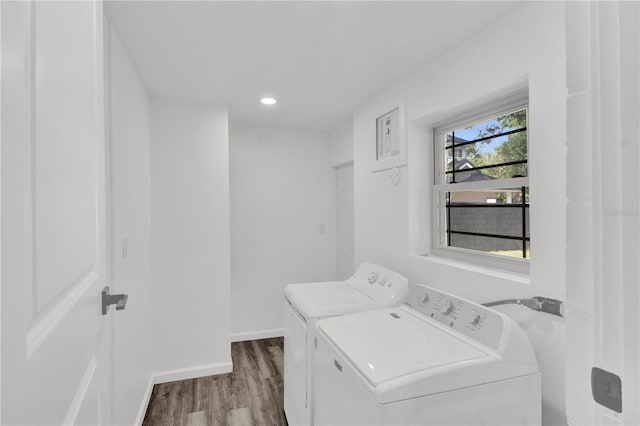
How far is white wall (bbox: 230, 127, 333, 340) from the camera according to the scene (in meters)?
3.44

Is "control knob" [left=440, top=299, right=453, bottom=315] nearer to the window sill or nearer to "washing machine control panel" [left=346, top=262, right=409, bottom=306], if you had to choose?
the window sill

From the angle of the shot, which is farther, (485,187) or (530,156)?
(485,187)

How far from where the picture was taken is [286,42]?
5.66 ft

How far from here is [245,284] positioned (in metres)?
3.47

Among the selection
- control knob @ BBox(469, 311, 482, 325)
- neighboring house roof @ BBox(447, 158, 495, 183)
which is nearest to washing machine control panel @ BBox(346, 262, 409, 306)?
control knob @ BBox(469, 311, 482, 325)

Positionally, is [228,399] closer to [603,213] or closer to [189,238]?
[189,238]

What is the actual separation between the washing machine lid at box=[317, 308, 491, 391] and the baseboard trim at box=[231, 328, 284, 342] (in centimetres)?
A: 218

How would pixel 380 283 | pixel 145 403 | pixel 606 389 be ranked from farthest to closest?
1. pixel 145 403
2. pixel 380 283
3. pixel 606 389

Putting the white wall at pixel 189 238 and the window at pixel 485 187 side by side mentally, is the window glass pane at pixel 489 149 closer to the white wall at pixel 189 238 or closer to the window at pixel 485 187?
the window at pixel 485 187

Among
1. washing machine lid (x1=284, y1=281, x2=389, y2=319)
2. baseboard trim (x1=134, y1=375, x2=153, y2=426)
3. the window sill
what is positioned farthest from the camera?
baseboard trim (x1=134, y1=375, x2=153, y2=426)

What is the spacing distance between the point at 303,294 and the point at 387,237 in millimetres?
753

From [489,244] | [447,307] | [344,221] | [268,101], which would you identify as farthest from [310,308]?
[344,221]

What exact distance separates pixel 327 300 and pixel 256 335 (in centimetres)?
194

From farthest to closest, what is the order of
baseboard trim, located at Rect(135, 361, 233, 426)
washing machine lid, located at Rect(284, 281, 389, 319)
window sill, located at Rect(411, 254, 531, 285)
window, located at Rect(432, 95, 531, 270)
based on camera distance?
baseboard trim, located at Rect(135, 361, 233, 426), washing machine lid, located at Rect(284, 281, 389, 319), window, located at Rect(432, 95, 531, 270), window sill, located at Rect(411, 254, 531, 285)
